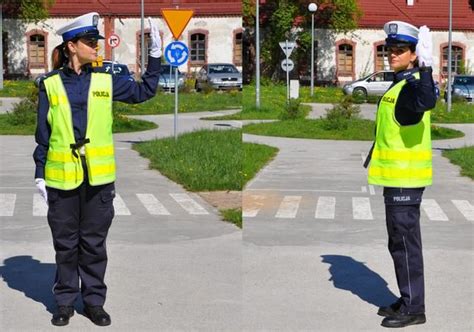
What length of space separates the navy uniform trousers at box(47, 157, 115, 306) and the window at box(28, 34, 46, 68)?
40.9m

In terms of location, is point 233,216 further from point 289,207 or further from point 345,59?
point 345,59

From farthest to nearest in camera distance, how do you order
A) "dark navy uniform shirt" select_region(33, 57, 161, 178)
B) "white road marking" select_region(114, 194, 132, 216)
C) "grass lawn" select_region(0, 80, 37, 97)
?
"grass lawn" select_region(0, 80, 37, 97), "white road marking" select_region(114, 194, 132, 216), "dark navy uniform shirt" select_region(33, 57, 161, 178)

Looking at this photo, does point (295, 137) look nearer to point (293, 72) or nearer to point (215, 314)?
point (215, 314)

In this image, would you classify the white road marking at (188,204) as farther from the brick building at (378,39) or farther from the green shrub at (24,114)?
the brick building at (378,39)

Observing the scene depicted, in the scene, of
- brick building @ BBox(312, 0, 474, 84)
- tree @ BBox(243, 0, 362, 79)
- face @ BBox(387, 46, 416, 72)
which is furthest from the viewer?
brick building @ BBox(312, 0, 474, 84)

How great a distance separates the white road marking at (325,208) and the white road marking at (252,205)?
2.35ft

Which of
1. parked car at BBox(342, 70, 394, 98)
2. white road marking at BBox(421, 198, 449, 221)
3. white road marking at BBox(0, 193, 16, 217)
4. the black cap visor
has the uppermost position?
the black cap visor

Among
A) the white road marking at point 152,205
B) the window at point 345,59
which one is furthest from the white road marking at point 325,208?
the window at point 345,59

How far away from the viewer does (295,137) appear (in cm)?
2505

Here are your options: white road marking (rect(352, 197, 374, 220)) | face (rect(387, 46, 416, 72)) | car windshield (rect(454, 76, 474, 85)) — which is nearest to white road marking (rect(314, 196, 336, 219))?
white road marking (rect(352, 197, 374, 220))

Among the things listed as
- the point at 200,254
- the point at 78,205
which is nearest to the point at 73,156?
the point at 78,205

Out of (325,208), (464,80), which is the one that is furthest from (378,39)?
(325,208)

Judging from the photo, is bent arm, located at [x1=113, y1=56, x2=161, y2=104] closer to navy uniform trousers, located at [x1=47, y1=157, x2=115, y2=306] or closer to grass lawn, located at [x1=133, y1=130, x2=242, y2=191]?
navy uniform trousers, located at [x1=47, y1=157, x2=115, y2=306]

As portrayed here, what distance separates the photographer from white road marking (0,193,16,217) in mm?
11328
